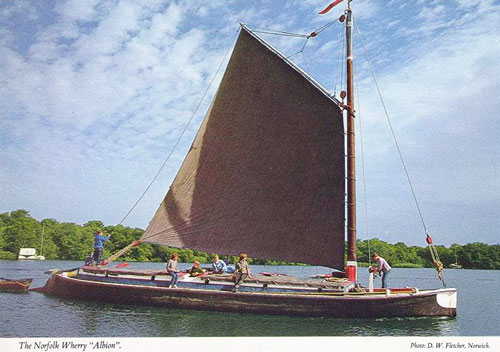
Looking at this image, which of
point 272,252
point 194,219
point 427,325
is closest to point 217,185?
point 194,219

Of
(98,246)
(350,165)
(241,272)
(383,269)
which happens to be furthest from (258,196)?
(98,246)

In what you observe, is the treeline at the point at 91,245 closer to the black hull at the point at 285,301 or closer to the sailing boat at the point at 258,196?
the sailing boat at the point at 258,196

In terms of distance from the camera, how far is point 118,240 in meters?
9.63

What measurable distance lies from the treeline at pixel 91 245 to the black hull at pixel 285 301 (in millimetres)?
1081

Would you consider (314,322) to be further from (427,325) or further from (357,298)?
(427,325)

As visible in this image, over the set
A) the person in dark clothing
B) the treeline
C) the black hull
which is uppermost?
the treeline

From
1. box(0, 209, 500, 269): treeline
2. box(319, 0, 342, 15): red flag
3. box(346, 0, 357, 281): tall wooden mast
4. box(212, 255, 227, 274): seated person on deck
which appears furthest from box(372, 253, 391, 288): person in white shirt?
box(319, 0, 342, 15): red flag

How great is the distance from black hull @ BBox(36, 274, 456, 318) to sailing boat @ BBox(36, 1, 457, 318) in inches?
1.0

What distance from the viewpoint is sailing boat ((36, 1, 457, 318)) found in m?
8.08

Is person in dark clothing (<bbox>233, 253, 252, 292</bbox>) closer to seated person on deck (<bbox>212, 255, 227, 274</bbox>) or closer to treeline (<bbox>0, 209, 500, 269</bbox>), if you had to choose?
seated person on deck (<bbox>212, 255, 227, 274</bbox>)

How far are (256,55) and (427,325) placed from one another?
6.05 m

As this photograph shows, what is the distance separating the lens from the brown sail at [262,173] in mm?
8406

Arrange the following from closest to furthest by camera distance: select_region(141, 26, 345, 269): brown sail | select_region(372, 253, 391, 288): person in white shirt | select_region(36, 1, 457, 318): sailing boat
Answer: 1. select_region(36, 1, 457, 318): sailing boat
2. select_region(372, 253, 391, 288): person in white shirt
3. select_region(141, 26, 345, 269): brown sail

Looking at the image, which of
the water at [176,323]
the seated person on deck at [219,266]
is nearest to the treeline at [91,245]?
the water at [176,323]
